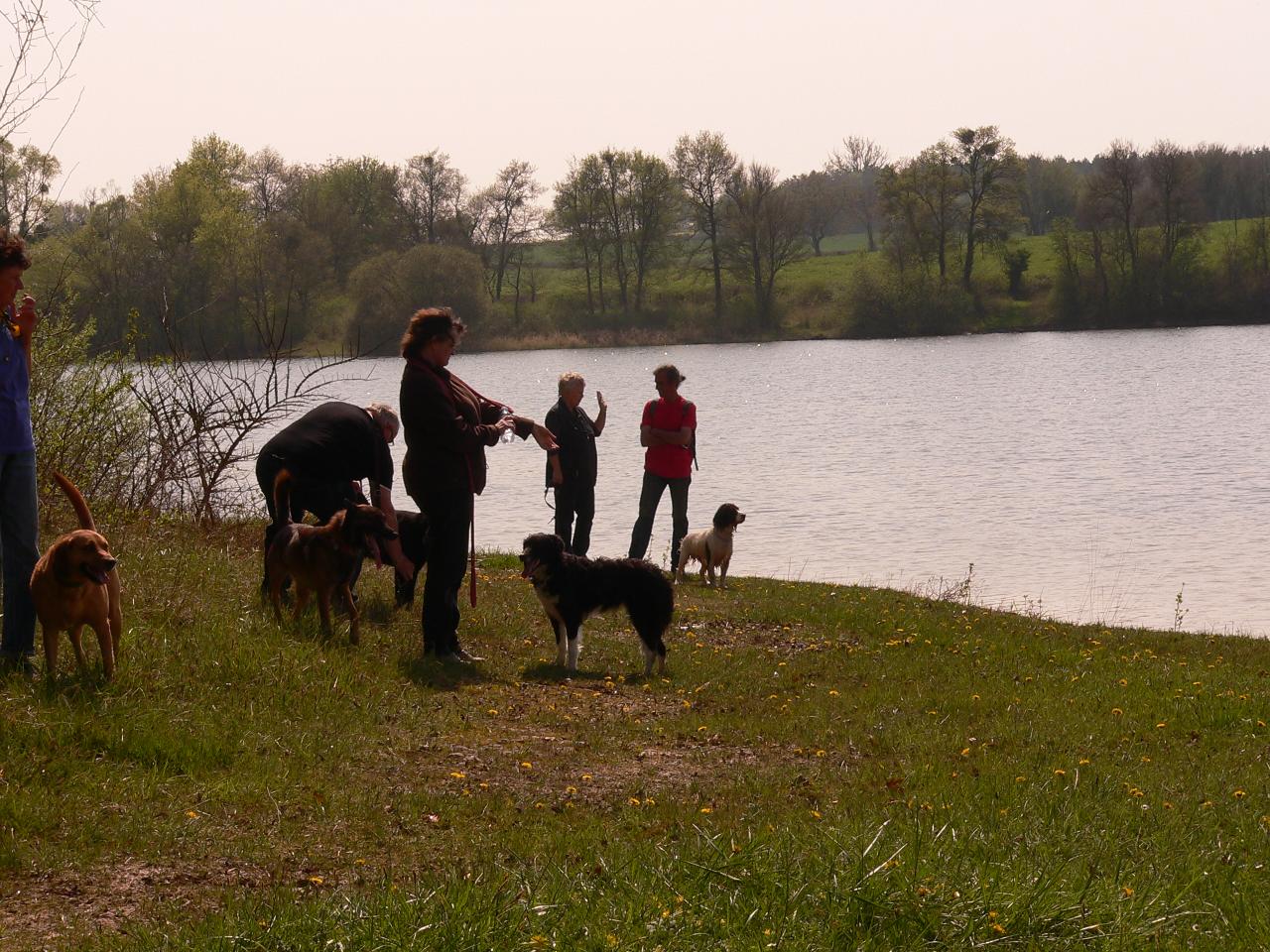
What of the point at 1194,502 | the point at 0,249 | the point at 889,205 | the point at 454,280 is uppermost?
the point at 889,205

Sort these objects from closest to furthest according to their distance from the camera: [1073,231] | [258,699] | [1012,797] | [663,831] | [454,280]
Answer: [663,831], [1012,797], [258,699], [454,280], [1073,231]

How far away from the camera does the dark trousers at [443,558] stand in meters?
8.76

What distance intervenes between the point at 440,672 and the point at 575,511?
4627 mm

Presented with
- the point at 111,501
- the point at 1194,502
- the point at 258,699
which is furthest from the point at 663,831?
the point at 1194,502

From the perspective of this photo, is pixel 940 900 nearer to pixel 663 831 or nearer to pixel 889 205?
pixel 663 831

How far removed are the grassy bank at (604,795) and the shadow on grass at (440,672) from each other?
0.12 ft

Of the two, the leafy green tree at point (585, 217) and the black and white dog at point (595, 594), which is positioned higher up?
the leafy green tree at point (585, 217)

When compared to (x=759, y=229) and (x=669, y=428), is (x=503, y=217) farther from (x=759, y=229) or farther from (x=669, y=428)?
(x=669, y=428)

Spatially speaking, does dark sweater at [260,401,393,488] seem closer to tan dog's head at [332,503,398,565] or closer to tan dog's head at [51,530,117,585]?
tan dog's head at [332,503,398,565]

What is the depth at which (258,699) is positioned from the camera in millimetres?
6953

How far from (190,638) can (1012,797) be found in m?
4.59

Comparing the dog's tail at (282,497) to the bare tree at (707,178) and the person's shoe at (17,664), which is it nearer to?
the person's shoe at (17,664)

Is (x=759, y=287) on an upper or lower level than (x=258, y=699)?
upper

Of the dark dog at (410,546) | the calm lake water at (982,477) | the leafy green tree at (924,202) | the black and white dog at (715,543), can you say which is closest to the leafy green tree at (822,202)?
the leafy green tree at (924,202)
